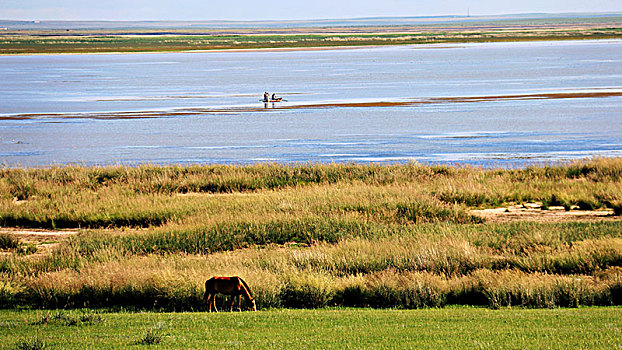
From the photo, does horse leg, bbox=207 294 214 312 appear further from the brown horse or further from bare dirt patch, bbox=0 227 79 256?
bare dirt patch, bbox=0 227 79 256

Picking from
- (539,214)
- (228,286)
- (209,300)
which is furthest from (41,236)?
(539,214)

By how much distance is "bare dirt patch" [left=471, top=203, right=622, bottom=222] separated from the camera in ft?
57.8

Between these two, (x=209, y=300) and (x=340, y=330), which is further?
(x=209, y=300)

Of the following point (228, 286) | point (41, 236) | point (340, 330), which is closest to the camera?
point (340, 330)

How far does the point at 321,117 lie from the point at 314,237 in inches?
925

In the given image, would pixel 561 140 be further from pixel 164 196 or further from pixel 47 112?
pixel 47 112

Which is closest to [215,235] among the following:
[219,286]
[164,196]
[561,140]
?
[164,196]

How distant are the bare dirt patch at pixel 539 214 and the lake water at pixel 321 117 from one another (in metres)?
5.94

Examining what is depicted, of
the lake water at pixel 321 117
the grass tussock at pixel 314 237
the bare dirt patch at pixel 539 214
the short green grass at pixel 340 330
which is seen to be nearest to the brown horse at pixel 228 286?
the short green grass at pixel 340 330

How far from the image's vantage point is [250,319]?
356 inches

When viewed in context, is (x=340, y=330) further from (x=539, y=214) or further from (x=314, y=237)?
(x=539, y=214)

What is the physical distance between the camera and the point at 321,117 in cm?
3884

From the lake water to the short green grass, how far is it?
16.3 meters

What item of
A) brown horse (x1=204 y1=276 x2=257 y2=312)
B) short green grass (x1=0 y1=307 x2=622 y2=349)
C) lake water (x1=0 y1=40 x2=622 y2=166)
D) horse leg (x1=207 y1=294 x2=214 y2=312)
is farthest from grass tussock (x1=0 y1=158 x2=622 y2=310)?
lake water (x1=0 y1=40 x2=622 y2=166)
